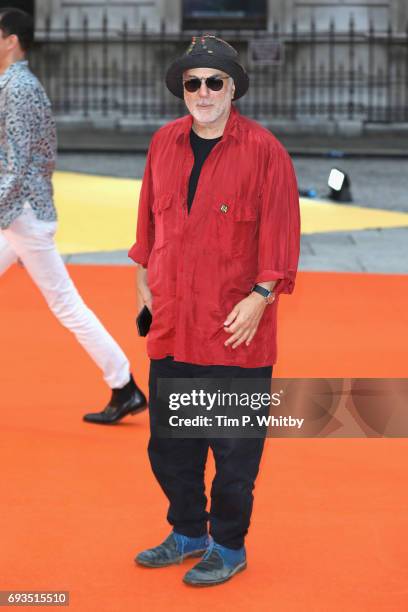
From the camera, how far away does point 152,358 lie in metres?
4.56

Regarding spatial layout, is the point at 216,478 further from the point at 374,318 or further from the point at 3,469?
the point at 374,318

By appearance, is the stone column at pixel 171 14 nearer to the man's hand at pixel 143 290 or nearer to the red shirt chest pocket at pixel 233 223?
the man's hand at pixel 143 290

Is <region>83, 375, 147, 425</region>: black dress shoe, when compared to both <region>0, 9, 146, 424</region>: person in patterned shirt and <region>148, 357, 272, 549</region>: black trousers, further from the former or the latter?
<region>148, 357, 272, 549</region>: black trousers

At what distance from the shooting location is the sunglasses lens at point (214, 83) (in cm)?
438

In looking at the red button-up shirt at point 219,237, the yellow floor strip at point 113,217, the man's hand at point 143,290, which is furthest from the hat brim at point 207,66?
the yellow floor strip at point 113,217

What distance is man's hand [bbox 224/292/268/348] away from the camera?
436 centimetres

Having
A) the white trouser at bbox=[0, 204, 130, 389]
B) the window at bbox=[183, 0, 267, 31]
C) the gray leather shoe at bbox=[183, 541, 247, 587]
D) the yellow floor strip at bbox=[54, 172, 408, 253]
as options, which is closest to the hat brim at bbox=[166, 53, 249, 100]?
the gray leather shoe at bbox=[183, 541, 247, 587]

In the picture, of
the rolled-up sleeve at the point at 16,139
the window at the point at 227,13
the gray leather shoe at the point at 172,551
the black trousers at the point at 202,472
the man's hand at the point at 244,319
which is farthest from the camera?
the window at the point at 227,13

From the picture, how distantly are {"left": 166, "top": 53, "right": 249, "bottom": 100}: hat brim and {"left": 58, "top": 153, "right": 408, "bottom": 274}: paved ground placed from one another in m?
6.65

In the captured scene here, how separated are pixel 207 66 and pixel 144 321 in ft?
2.85

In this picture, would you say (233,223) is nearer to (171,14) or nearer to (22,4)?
(171,14)

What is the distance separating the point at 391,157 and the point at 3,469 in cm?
1654

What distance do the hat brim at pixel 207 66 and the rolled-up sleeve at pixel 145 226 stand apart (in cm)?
29

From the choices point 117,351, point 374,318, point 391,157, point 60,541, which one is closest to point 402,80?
point 391,157
